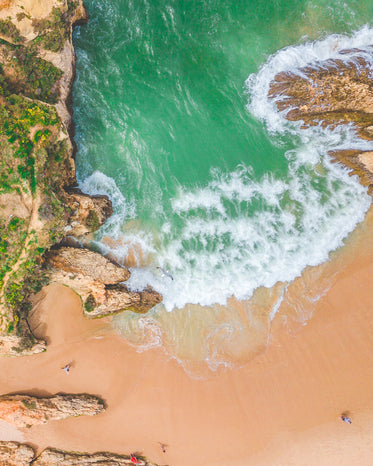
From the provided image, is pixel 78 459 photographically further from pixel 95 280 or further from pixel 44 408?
pixel 95 280

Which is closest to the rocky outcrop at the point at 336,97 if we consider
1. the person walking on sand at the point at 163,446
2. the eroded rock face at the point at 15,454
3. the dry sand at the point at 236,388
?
the dry sand at the point at 236,388

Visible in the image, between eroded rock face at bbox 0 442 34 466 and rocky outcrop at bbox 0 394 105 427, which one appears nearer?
rocky outcrop at bbox 0 394 105 427

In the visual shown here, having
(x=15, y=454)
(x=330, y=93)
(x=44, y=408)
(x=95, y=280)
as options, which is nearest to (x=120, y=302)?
(x=95, y=280)

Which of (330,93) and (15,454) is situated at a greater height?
(330,93)

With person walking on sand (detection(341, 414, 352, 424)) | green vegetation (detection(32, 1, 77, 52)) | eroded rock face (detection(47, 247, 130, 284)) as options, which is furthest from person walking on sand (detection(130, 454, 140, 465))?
green vegetation (detection(32, 1, 77, 52))

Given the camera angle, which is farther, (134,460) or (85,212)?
(134,460)

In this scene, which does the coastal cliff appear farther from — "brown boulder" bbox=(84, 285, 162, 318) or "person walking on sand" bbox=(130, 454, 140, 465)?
"person walking on sand" bbox=(130, 454, 140, 465)
